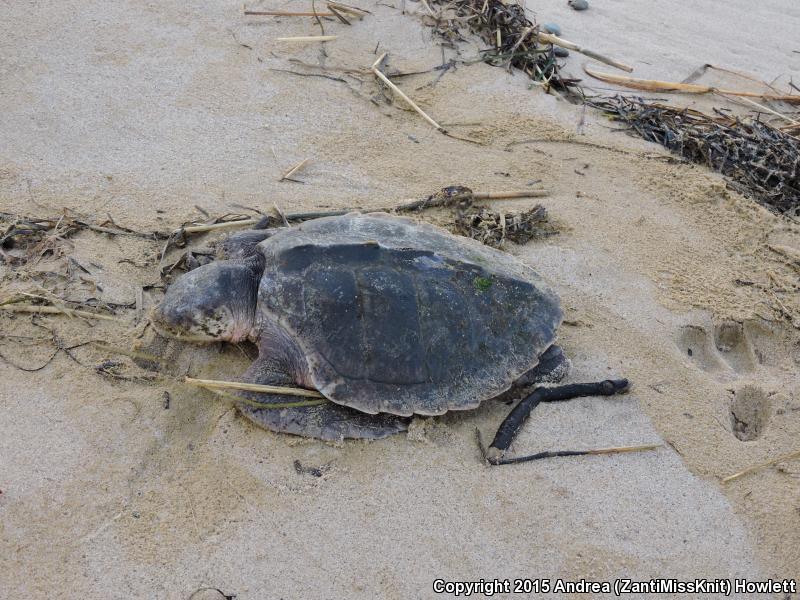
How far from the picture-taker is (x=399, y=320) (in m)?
2.34

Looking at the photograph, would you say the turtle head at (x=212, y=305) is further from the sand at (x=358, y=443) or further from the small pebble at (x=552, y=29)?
the small pebble at (x=552, y=29)

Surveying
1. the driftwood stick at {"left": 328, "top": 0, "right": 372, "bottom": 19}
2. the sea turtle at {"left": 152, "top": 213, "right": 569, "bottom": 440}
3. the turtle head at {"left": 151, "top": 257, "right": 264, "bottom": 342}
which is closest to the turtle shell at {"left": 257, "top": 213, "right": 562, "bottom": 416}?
the sea turtle at {"left": 152, "top": 213, "right": 569, "bottom": 440}

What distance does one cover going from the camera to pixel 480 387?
236cm

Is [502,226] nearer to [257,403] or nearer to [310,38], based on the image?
[257,403]

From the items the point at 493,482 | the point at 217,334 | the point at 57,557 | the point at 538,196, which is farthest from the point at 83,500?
the point at 538,196

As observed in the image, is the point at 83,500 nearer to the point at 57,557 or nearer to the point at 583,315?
the point at 57,557

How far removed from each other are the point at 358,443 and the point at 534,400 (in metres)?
0.73

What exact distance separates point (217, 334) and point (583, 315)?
168cm

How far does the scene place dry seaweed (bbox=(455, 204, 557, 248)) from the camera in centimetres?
321

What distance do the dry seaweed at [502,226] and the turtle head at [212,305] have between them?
3.88 ft

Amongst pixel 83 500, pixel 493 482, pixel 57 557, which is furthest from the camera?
pixel 493 482

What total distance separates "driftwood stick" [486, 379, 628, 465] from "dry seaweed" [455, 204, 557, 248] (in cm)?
94

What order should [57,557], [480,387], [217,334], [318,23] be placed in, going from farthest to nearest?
[318,23] → [217,334] → [480,387] → [57,557]

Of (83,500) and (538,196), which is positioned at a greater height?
(538,196)
